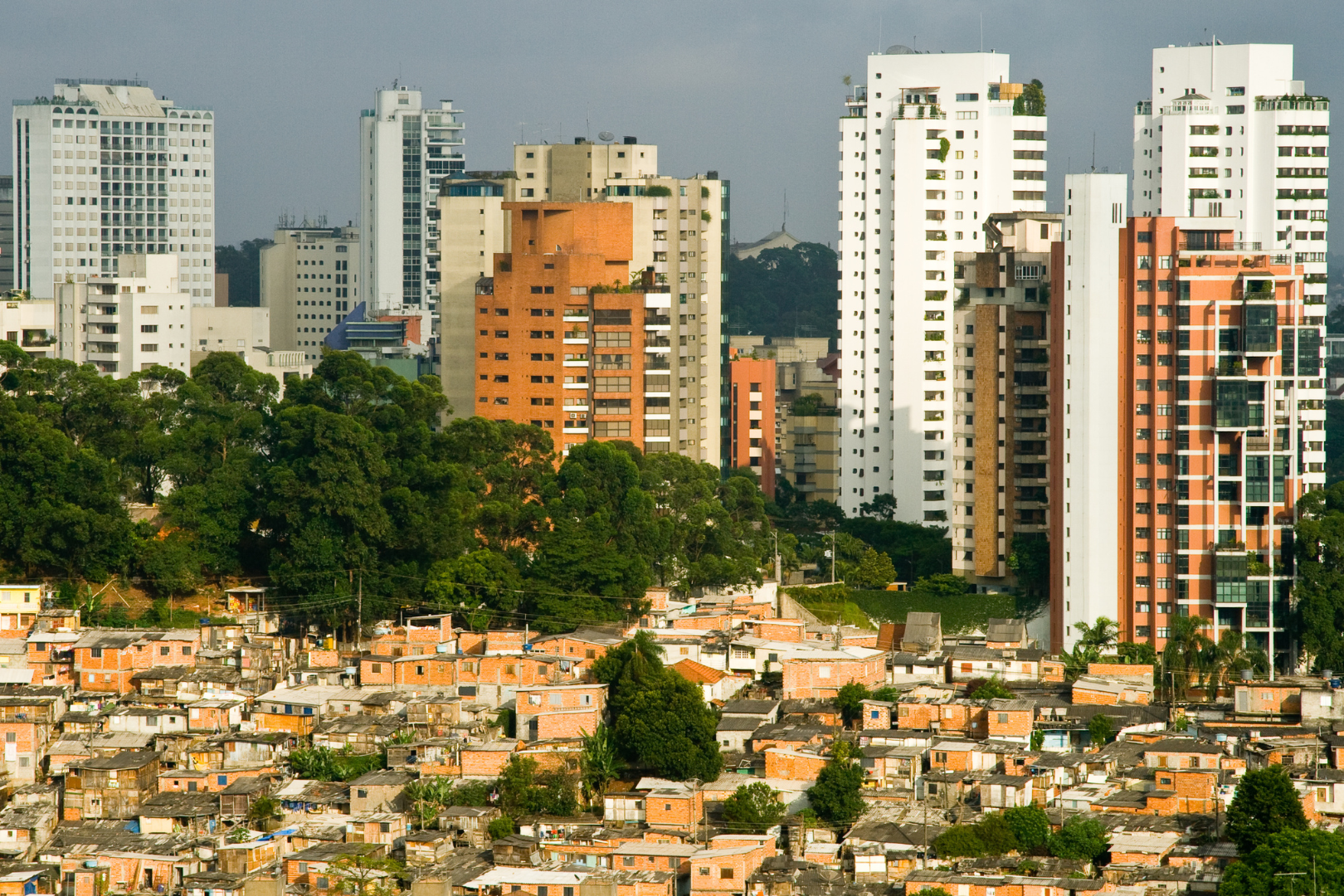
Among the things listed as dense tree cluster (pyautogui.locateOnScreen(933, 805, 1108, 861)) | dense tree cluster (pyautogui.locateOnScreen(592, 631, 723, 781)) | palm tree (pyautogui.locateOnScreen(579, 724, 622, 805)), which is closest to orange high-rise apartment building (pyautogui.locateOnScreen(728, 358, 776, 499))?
dense tree cluster (pyautogui.locateOnScreen(592, 631, 723, 781))

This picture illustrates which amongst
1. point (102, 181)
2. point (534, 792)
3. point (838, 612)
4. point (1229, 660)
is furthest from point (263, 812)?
point (102, 181)

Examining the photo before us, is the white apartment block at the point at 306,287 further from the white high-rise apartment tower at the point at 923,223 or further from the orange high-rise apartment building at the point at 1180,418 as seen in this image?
the orange high-rise apartment building at the point at 1180,418

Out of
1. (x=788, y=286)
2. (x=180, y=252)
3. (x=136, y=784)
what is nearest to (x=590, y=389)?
(x=136, y=784)

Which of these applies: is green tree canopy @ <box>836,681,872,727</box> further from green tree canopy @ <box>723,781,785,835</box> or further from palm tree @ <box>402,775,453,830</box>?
palm tree @ <box>402,775,453,830</box>

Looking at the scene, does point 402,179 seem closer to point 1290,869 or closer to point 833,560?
point 833,560

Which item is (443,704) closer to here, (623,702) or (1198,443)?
(623,702)

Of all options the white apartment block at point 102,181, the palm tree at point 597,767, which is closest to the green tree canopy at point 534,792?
the palm tree at point 597,767
